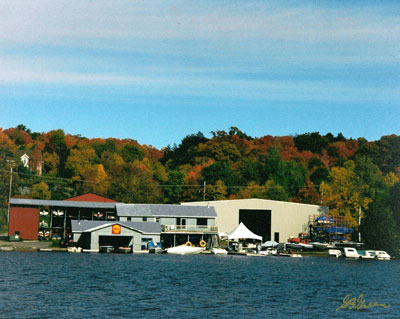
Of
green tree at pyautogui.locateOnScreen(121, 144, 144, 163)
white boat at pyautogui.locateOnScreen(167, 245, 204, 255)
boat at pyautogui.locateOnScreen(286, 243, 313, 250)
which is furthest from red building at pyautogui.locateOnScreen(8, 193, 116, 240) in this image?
green tree at pyautogui.locateOnScreen(121, 144, 144, 163)

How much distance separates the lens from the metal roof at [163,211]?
112 meters

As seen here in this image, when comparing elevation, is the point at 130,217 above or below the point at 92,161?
below

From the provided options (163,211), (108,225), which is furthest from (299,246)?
(108,225)

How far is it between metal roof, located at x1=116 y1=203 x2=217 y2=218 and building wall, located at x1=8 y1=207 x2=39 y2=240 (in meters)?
15.0

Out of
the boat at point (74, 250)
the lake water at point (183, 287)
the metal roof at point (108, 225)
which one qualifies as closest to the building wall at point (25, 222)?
the metal roof at point (108, 225)

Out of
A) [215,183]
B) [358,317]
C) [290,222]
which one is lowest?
[358,317]

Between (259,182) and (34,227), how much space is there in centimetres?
6578

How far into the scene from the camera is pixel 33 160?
177500mm

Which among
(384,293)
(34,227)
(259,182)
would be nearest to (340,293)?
(384,293)

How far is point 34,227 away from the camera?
374ft

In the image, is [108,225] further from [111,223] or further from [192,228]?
[192,228]

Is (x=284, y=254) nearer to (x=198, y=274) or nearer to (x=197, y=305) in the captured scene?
(x=198, y=274)

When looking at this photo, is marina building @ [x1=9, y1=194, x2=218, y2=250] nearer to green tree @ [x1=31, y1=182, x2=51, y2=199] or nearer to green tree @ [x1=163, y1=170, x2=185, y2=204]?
green tree @ [x1=31, y1=182, x2=51, y2=199]

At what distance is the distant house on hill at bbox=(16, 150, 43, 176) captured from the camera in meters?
176
